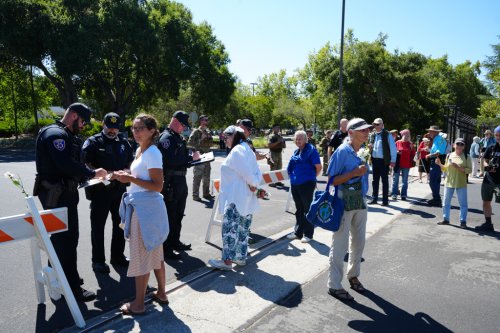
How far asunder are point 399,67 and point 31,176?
91.2 feet

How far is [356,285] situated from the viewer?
477cm

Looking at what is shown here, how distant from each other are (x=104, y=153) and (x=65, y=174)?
1012mm

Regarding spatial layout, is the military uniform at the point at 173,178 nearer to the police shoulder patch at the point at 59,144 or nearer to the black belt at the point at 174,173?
the black belt at the point at 174,173

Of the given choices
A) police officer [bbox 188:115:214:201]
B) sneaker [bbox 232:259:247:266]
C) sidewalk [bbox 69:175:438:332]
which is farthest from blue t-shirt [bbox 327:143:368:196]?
police officer [bbox 188:115:214:201]

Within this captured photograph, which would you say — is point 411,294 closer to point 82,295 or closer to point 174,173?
point 174,173

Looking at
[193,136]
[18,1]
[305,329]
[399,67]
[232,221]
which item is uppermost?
[18,1]

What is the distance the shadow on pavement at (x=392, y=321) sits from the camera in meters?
3.87

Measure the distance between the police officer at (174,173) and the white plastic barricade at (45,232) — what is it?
1.87 metres

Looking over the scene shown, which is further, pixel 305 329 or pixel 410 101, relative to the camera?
pixel 410 101

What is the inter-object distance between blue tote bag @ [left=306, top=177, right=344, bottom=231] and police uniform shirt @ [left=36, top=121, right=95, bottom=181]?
2495 millimetres

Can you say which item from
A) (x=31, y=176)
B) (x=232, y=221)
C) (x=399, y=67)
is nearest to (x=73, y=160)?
(x=232, y=221)

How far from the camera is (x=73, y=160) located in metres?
4.14

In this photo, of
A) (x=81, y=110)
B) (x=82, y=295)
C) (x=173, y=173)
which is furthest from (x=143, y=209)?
(x=173, y=173)

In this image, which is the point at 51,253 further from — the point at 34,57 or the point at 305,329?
the point at 34,57
